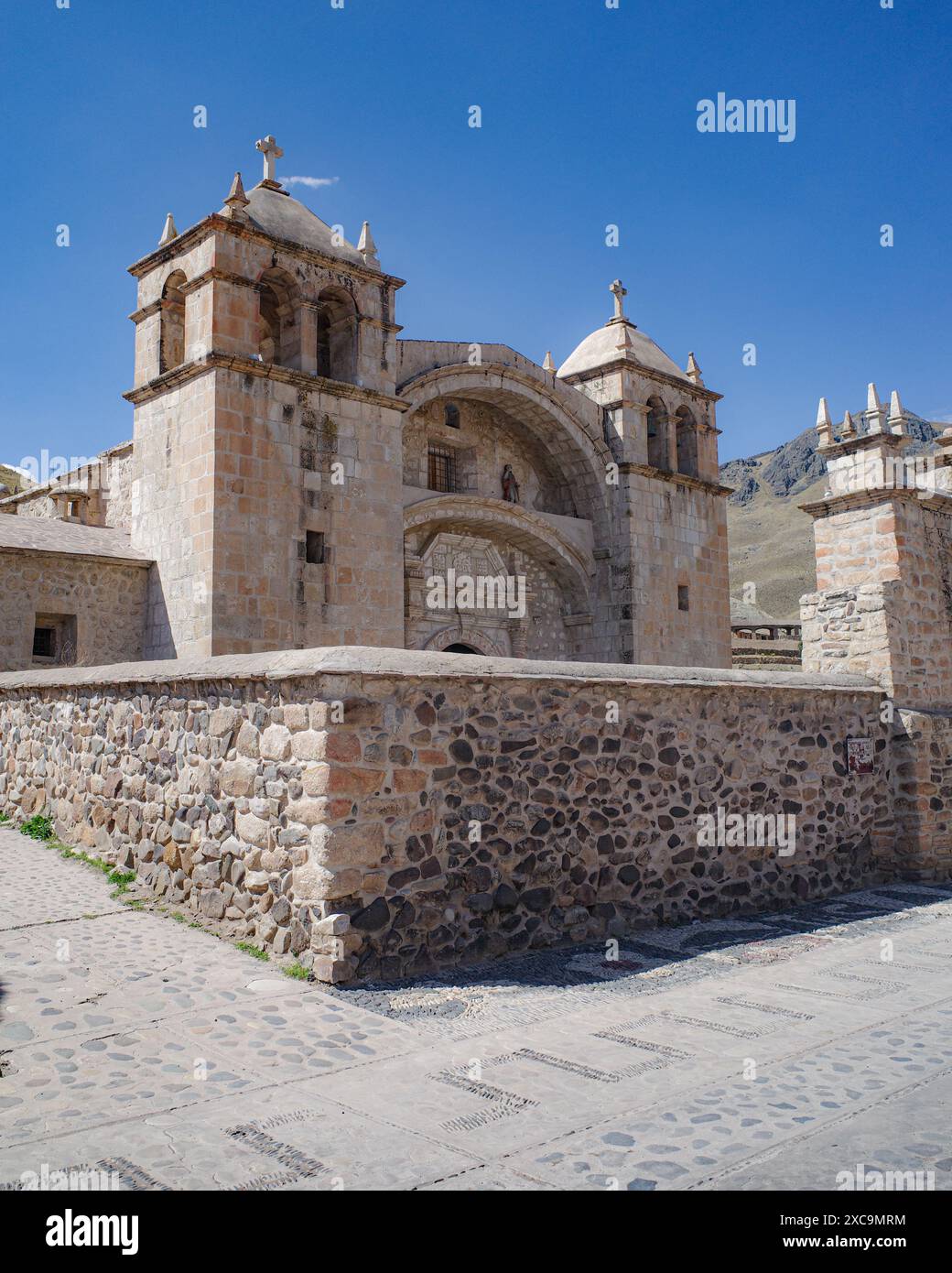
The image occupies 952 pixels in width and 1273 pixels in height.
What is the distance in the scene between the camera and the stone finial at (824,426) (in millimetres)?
11409

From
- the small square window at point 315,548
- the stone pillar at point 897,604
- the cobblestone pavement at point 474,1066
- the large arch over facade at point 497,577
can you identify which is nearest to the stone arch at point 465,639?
the large arch over facade at point 497,577

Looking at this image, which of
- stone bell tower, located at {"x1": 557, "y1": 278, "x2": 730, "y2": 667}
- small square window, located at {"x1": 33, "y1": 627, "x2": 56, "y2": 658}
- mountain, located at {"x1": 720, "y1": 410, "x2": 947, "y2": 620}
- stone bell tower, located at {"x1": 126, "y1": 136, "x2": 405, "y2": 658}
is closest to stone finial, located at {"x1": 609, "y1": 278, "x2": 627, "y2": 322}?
stone bell tower, located at {"x1": 557, "y1": 278, "x2": 730, "y2": 667}

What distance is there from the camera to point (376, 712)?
5.89 meters

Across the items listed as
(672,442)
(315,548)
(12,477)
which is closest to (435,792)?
(315,548)

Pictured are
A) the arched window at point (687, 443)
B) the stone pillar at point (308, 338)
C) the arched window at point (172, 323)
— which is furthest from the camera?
the arched window at point (687, 443)

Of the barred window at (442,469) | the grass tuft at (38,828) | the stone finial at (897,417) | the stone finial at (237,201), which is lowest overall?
the grass tuft at (38,828)

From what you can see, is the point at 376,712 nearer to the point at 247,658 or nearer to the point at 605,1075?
the point at 247,658

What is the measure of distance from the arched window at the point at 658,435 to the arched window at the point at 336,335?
25.1 ft

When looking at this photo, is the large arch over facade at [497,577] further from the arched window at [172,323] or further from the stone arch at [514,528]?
the arched window at [172,323]

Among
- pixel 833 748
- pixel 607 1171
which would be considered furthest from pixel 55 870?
pixel 833 748

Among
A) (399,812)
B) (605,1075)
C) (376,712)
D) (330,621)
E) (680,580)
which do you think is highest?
(680,580)

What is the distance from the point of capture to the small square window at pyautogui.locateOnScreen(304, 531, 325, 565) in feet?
45.1
